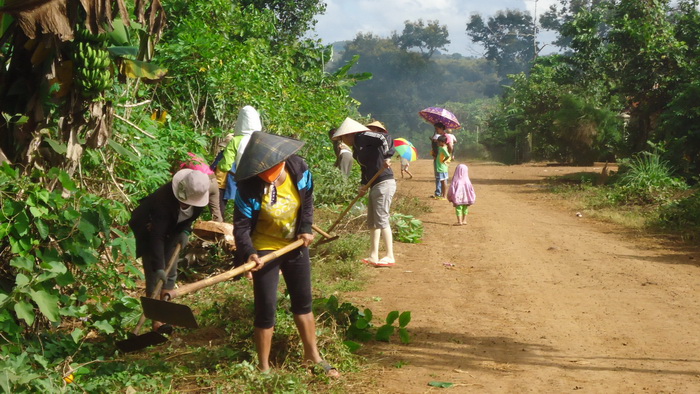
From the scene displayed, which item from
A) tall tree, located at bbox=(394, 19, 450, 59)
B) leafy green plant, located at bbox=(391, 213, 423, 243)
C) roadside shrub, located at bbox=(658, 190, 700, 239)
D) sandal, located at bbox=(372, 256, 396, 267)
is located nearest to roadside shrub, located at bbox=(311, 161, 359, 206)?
leafy green plant, located at bbox=(391, 213, 423, 243)

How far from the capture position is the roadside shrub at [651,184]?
15211mm

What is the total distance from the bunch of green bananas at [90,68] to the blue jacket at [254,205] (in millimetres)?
1363

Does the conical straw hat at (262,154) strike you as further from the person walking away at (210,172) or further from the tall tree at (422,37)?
the tall tree at (422,37)

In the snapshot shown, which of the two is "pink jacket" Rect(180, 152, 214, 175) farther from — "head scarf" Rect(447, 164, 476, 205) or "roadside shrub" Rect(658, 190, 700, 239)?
"roadside shrub" Rect(658, 190, 700, 239)

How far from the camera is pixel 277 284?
5.17 meters

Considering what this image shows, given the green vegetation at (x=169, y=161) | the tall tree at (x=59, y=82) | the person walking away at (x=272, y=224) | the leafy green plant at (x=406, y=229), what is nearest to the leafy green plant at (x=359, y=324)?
the green vegetation at (x=169, y=161)

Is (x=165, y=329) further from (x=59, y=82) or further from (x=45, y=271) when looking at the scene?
(x=59, y=82)

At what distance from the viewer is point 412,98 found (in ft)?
225

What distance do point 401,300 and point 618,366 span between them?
2.53 m

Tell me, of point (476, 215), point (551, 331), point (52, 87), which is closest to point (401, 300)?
point (551, 331)

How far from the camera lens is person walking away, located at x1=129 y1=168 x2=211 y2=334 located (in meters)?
6.15

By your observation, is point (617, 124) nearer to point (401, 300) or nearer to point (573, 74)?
point (573, 74)

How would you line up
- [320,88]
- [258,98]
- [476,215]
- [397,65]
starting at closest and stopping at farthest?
[258,98] < [476,215] < [320,88] < [397,65]

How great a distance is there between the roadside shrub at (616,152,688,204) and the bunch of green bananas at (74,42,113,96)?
11691 mm
